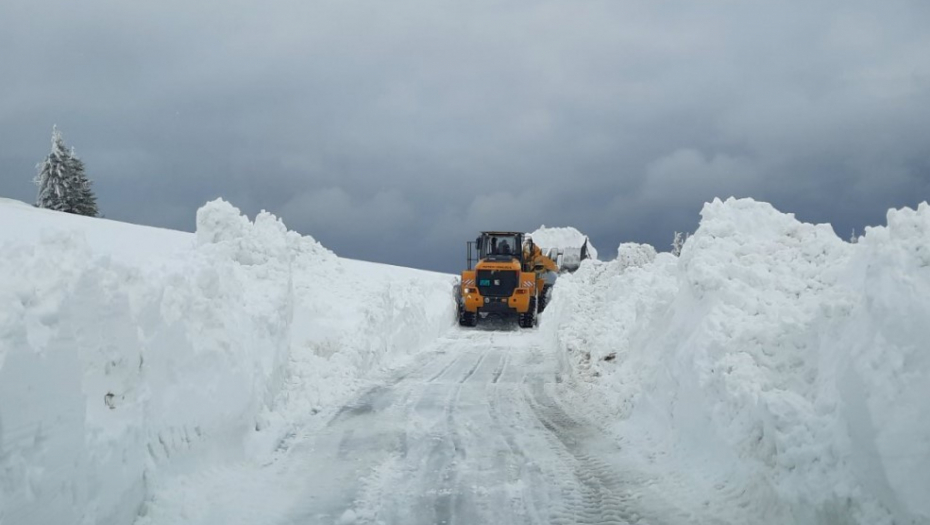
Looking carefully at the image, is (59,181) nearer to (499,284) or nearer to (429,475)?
(499,284)

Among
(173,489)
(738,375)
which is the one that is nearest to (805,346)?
(738,375)

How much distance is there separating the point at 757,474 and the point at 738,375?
3.41 ft

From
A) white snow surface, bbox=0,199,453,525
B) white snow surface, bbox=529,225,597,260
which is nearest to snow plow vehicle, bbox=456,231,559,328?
white snow surface, bbox=0,199,453,525

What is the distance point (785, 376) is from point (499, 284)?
18.7 m

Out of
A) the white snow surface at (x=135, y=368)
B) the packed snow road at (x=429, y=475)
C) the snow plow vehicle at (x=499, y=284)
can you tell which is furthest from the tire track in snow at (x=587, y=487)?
the snow plow vehicle at (x=499, y=284)

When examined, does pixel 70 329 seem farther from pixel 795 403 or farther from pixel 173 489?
pixel 795 403

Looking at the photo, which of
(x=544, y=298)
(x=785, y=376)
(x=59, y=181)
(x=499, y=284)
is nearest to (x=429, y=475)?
(x=785, y=376)

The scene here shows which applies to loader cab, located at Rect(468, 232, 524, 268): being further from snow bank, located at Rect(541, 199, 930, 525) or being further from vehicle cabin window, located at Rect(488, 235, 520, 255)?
snow bank, located at Rect(541, 199, 930, 525)

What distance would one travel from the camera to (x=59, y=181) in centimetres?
3838

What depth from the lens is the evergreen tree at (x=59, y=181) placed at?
1496 inches

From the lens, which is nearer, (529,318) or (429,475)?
(429,475)

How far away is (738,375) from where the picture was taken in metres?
6.27

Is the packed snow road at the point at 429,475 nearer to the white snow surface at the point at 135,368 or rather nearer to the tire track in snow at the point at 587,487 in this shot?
the tire track in snow at the point at 587,487

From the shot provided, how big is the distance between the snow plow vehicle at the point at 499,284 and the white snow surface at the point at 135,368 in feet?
43.8
